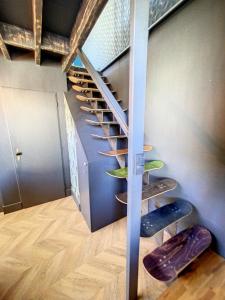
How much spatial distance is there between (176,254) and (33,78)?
9.07 ft

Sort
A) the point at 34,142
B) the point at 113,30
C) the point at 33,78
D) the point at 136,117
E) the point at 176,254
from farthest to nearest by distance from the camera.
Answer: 1. the point at 113,30
2. the point at 34,142
3. the point at 33,78
4. the point at 176,254
5. the point at 136,117

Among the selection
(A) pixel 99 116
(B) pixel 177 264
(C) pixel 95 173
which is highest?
(A) pixel 99 116

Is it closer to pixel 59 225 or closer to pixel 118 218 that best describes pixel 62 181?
pixel 59 225

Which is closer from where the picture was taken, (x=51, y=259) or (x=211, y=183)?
(x=211, y=183)

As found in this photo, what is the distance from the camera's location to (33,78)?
2270 mm

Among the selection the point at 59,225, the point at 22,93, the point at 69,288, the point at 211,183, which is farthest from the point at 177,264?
the point at 22,93

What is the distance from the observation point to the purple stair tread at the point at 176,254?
1.08m

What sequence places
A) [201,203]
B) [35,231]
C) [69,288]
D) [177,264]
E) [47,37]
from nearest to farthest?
[177,264]
[69,288]
[201,203]
[47,37]
[35,231]

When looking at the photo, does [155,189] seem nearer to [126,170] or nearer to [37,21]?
[126,170]

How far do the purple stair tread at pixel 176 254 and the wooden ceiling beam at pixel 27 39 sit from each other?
2275 mm

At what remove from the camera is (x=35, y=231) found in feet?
6.45

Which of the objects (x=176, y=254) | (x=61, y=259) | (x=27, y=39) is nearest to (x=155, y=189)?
(x=176, y=254)

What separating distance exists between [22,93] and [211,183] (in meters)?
2.63

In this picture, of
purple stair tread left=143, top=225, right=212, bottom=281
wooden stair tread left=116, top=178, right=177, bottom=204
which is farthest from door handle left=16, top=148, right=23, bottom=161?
purple stair tread left=143, top=225, right=212, bottom=281
